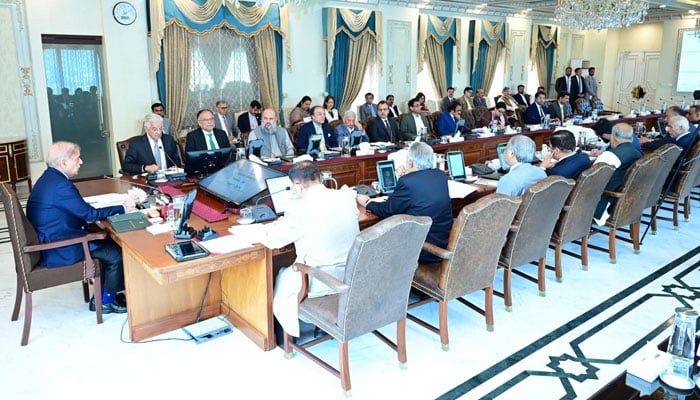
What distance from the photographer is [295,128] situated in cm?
834

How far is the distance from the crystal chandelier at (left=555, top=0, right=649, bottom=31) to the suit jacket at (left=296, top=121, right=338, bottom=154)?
3.85 meters

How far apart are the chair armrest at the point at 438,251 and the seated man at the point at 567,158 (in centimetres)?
167

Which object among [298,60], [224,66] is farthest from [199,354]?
[298,60]

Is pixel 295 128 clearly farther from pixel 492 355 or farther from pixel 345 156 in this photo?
pixel 492 355

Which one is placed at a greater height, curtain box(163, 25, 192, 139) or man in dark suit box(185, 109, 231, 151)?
curtain box(163, 25, 192, 139)

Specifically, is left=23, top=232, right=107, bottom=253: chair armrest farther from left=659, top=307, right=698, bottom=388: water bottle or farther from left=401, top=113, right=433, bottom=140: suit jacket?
left=401, top=113, right=433, bottom=140: suit jacket

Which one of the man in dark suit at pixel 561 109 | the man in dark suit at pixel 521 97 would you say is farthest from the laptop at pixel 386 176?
the man in dark suit at pixel 521 97

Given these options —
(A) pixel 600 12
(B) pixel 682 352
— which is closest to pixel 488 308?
(B) pixel 682 352

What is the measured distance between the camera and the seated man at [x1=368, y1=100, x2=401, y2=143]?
7848 millimetres

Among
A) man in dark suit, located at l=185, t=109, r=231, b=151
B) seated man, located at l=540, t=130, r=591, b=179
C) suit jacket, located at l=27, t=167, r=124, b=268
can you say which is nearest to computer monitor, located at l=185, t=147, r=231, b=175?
man in dark suit, located at l=185, t=109, r=231, b=151

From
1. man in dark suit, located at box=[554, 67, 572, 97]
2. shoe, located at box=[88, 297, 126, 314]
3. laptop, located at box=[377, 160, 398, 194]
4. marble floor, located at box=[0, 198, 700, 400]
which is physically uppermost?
man in dark suit, located at box=[554, 67, 572, 97]

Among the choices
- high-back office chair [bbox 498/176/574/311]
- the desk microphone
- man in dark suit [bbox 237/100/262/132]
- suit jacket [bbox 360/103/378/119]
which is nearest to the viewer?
the desk microphone

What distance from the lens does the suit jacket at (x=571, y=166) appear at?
4.36m

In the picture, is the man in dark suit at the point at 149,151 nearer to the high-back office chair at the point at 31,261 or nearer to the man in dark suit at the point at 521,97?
the high-back office chair at the point at 31,261
